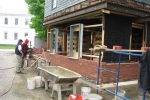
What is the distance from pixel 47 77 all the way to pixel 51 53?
5820 millimetres

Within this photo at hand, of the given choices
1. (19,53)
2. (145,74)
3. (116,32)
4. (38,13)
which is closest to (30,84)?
(19,53)

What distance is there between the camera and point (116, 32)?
7.60 meters

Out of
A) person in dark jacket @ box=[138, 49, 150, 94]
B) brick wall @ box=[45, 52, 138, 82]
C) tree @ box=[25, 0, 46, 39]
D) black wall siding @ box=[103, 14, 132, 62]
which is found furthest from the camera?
tree @ box=[25, 0, 46, 39]

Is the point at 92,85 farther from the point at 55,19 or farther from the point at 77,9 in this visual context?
the point at 55,19

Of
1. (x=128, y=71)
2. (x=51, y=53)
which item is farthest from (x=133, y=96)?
(x=51, y=53)

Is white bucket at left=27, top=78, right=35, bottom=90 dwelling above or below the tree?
below

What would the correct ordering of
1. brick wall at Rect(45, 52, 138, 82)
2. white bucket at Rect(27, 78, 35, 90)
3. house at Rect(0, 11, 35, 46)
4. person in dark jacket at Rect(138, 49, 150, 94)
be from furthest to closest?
house at Rect(0, 11, 35, 46), brick wall at Rect(45, 52, 138, 82), white bucket at Rect(27, 78, 35, 90), person in dark jacket at Rect(138, 49, 150, 94)

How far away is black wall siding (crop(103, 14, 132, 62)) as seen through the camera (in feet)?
23.9

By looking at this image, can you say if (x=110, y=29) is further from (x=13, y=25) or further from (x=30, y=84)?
(x=13, y=25)

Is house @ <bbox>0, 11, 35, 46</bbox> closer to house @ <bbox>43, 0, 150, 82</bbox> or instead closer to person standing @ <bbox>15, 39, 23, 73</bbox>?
person standing @ <bbox>15, 39, 23, 73</bbox>

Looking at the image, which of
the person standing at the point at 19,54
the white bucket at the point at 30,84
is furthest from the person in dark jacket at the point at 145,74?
the person standing at the point at 19,54

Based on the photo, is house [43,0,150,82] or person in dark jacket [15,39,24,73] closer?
house [43,0,150,82]

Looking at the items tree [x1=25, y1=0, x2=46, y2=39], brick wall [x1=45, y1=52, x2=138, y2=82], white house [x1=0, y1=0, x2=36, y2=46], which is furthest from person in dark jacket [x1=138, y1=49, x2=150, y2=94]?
white house [x1=0, y1=0, x2=36, y2=46]

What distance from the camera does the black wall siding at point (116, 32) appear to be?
23.9 ft
